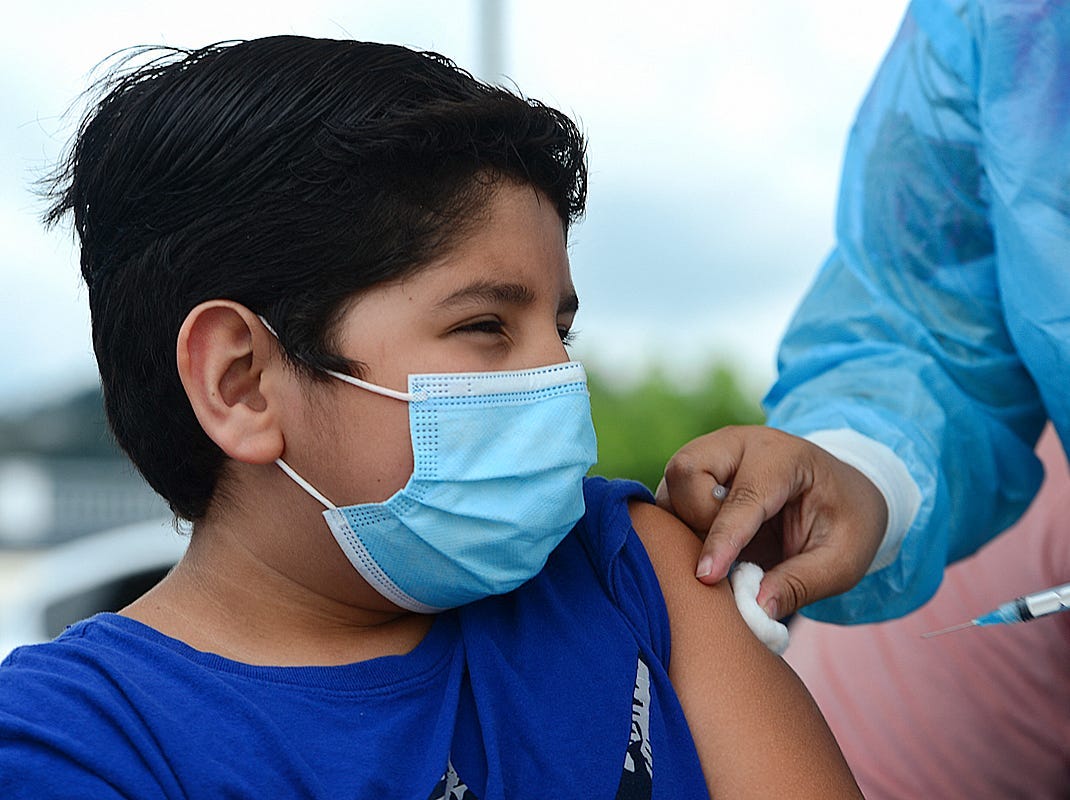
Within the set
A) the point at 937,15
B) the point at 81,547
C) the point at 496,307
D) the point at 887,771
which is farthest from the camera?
the point at 81,547

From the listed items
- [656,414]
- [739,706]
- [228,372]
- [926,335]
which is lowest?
[656,414]

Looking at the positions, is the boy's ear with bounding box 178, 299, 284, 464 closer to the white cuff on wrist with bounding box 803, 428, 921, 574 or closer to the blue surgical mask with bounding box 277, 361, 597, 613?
the blue surgical mask with bounding box 277, 361, 597, 613

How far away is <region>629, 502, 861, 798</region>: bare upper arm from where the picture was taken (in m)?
1.33

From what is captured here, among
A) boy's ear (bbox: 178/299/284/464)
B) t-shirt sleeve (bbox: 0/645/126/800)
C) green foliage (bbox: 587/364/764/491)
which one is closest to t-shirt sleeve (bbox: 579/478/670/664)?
boy's ear (bbox: 178/299/284/464)

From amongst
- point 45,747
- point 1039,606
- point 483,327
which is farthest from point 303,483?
point 1039,606

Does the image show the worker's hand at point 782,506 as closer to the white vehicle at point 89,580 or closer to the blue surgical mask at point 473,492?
the blue surgical mask at point 473,492

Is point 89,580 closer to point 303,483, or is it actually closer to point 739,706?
point 303,483

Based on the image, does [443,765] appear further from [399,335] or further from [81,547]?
[81,547]

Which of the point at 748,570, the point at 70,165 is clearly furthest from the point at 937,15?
the point at 70,165

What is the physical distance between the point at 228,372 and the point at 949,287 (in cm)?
120

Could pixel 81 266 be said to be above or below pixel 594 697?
above

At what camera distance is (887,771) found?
7.75 feet

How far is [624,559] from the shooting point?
150 cm

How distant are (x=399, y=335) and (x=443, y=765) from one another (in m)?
→ 0.45
